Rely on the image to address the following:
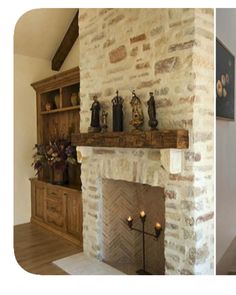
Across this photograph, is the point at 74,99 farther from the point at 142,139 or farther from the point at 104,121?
the point at 142,139

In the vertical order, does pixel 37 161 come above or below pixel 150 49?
below

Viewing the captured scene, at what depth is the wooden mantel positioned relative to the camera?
5.18 ft

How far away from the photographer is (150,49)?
1.84 metres

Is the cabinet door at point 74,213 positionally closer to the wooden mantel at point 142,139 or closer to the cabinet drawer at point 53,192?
the cabinet drawer at point 53,192

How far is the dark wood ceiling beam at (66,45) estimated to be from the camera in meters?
3.05

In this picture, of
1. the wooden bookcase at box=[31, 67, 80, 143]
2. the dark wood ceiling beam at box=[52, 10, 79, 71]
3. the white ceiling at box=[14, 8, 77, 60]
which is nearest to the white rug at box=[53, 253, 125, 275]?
the wooden bookcase at box=[31, 67, 80, 143]

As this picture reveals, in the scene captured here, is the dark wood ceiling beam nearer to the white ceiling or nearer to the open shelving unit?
the white ceiling

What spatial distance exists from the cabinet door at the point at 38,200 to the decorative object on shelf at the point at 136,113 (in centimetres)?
175

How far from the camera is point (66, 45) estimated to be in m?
3.23

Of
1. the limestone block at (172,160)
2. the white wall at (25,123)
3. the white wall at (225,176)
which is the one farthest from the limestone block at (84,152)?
the white wall at (25,123)

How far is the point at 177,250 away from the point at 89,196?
3.06 feet

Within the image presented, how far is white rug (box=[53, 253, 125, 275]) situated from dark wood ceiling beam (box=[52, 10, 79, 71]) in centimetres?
226

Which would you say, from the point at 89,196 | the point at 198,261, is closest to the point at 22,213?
the point at 89,196

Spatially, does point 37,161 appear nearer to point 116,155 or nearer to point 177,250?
point 116,155
